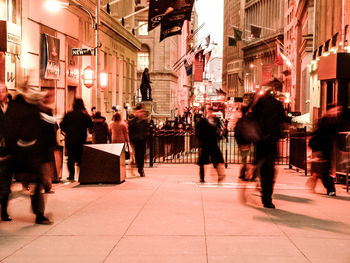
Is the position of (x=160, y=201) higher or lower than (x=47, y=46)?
lower

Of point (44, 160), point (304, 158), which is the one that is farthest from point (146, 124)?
point (44, 160)

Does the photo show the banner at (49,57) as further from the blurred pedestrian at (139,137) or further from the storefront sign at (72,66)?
the blurred pedestrian at (139,137)

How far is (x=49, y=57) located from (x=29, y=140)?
14867 millimetres

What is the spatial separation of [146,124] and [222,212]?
632cm

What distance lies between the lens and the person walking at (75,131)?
Result: 1304cm

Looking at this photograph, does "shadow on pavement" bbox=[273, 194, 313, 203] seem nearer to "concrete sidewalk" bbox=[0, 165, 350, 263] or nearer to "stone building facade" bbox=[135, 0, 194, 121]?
"concrete sidewalk" bbox=[0, 165, 350, 263]

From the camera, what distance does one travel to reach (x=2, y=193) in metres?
8.13

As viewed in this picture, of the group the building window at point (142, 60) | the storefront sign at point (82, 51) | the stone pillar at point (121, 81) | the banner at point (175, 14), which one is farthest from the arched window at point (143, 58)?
the storefront sign at point (82, 51)

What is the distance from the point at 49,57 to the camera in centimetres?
2231

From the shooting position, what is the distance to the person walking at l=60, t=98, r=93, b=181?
13.0 m

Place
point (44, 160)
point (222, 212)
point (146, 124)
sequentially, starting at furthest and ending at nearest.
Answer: point (146, 124)
point (222, 212)
point (44, 160)

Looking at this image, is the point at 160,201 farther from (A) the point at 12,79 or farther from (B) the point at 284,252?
(A) the point at 12,79

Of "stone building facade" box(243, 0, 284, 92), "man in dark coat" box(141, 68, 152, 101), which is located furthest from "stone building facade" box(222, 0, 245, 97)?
"man in dark coat" box(141, 68, 152, 101)

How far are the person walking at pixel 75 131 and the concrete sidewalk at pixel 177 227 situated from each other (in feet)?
3.89
